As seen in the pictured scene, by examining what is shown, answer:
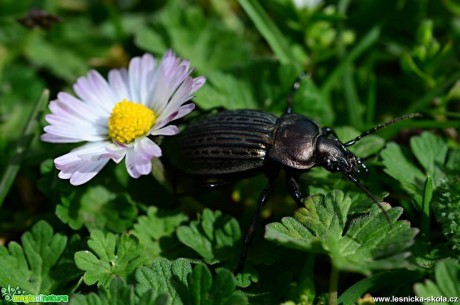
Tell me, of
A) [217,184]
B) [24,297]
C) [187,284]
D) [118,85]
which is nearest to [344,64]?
[217,184]

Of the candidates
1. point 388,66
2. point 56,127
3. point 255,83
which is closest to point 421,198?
point 255,83

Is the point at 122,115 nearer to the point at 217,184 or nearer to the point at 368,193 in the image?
the point at 217,184

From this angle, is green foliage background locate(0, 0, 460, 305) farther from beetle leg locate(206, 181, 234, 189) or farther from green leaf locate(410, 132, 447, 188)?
beetle leg locate(206, 181, 234, 189)

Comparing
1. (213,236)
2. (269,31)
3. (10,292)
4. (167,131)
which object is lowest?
(10,292)

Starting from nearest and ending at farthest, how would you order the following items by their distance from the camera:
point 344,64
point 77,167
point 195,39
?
point 77,167, point 344,64, point 195,39

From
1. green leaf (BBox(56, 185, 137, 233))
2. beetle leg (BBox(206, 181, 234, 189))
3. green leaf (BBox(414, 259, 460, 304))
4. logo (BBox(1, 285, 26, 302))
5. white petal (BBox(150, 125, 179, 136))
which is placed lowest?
logo (BBox(1, 285, 26, 302))

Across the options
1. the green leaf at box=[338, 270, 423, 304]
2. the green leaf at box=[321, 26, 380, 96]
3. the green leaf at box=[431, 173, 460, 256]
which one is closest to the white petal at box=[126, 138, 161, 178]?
the green leaf at box=[338, 270, 423, 304]

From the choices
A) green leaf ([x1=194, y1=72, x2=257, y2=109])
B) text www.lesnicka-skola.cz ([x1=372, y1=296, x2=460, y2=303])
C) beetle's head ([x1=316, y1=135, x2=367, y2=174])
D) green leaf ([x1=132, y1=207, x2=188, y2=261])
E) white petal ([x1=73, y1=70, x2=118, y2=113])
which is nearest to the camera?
text www.lesnicka-skola.cz ([x1=372, y1=296, x2=460, y2=303])
